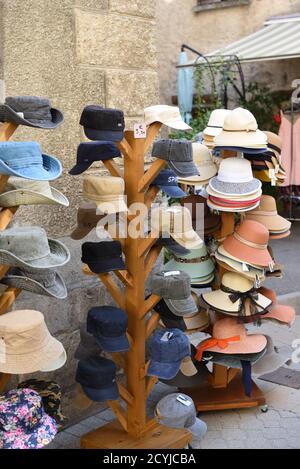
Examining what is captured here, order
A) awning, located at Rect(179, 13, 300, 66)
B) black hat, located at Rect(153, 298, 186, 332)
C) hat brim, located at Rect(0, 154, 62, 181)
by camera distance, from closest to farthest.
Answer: hat brim, located at Rect(0, 154, 62, 181)
black hat, located at Rect(153, 298, 186, 332)
awning, located at Rect(179, 13, 300, 66)

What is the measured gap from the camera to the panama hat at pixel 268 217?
431 cm

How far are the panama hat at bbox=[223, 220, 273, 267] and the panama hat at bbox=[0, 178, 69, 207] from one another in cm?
154

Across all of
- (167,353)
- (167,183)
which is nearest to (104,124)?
(167,183)

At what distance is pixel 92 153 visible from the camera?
3244 mm

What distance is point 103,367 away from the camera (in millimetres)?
3342

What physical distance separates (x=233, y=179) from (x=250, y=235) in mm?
360

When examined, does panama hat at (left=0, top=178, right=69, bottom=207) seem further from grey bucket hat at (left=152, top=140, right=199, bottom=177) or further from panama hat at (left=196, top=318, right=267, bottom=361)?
panama hat at (left=196, top=318, right=267, bottom=361)

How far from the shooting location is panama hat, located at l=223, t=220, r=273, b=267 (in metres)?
3.96

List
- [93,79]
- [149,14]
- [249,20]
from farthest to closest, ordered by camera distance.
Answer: [249,20] → [149,14] → [93,79]

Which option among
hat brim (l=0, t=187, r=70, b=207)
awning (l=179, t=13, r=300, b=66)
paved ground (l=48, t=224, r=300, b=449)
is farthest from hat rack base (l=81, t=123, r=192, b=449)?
awning (l=179, t=13, r=300, b=66)

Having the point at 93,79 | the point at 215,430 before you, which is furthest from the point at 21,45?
the point at 215,430

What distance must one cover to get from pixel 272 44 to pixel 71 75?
5.51 metres

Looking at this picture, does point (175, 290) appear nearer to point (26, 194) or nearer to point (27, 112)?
point (26, 194)

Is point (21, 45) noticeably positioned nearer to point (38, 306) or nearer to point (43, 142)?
point (43, 142)
